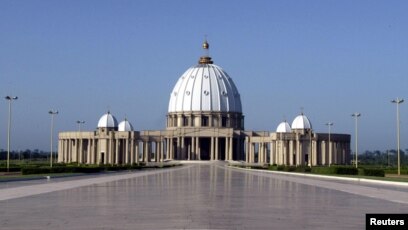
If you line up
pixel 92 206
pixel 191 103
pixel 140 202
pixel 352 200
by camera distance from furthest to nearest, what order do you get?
pixel 191 103
pixel 352 200
pixel 140 202
pixel 92 206

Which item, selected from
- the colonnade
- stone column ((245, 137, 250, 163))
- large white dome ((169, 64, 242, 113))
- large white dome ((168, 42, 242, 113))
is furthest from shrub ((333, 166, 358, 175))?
large white dome ((169, 64, 242, 113))

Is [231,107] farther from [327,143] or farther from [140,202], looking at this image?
[140,202]

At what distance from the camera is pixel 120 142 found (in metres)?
124

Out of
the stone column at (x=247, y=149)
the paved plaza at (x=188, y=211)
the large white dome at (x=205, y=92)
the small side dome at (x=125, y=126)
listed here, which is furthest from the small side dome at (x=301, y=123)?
the paved plaza at (x=188, y=211)

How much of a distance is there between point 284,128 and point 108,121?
34.2m

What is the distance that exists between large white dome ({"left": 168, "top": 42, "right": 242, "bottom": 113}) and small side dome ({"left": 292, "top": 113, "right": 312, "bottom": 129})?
58.4 feet

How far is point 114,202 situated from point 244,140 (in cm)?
11093

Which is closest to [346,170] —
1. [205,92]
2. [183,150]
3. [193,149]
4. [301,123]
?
[301,123]

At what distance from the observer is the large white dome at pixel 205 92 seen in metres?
133

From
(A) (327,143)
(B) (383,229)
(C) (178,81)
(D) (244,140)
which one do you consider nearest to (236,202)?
(B) (383,229)

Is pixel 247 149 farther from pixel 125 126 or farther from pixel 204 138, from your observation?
pixel 125 126

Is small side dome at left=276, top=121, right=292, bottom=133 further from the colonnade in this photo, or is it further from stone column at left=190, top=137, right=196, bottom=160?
stone column at left=190, top=137, right=196, bottom=160

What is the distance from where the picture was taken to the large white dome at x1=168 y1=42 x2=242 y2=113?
133125mm

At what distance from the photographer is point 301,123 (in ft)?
391
